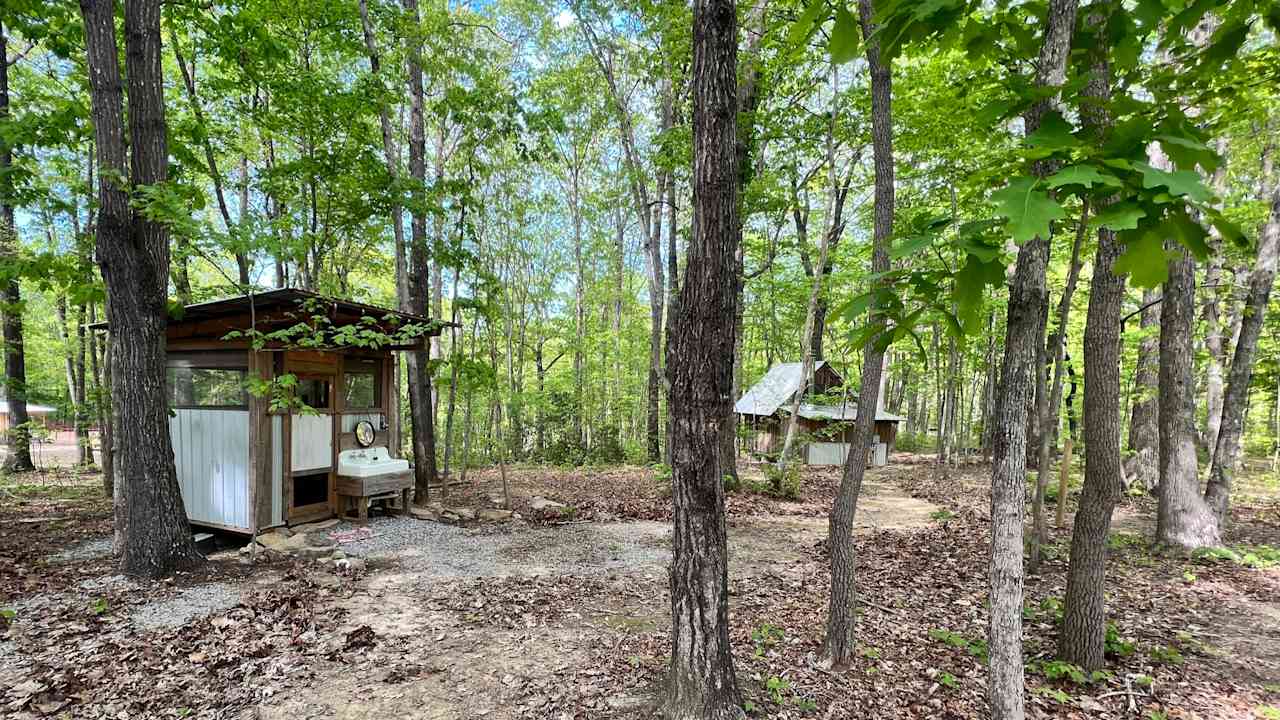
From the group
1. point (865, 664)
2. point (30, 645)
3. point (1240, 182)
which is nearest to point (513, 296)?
point (30, 645)

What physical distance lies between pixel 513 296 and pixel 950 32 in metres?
18.8

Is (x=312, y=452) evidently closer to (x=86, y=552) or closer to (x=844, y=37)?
(x=86, y=552)

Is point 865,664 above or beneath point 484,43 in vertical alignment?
beneath

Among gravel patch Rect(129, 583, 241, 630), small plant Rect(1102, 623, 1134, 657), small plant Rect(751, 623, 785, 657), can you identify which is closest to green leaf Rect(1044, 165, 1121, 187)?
small plant Rect(751, 623, 785, 657)

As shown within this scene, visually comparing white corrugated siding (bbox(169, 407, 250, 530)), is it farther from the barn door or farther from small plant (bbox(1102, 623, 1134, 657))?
small plant (bbox(1102, 623, 1134, 657))

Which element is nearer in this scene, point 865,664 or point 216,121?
point 865,664

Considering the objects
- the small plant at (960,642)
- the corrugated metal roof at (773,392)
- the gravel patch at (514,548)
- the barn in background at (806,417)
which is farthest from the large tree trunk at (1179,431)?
the corrugated metal roof at (773,392)

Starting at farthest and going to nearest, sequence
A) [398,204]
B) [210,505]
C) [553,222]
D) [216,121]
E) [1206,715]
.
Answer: [553,222]
[216,121]
[398,204]
[210,505]
[1206,715]

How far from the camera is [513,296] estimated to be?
65.4ft

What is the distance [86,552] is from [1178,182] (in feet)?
30.1

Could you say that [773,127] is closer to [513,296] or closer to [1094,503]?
[1094,503]

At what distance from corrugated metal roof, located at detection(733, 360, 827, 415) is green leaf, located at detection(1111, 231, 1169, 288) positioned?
50.9ft

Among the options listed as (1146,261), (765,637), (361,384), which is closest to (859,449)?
(765,637)

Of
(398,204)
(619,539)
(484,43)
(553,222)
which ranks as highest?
(484,43)
